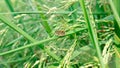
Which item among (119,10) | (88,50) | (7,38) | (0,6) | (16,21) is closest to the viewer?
(119,10)

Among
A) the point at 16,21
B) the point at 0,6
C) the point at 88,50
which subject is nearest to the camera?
the point at 88,50

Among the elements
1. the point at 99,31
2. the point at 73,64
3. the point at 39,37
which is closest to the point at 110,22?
the point at 99,31

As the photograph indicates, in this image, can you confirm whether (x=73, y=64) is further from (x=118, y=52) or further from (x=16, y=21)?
(x=16, y=21)

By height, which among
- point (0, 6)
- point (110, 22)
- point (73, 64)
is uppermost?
point (0, 6)

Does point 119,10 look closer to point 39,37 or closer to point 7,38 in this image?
point 39,37

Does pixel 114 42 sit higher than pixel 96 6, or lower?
lower

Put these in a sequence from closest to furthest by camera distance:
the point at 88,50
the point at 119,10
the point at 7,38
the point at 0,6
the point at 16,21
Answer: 1. the point at 119,10
2. the point at 88,50
3. the point at 16,21
4. the point at 7,38
5. the point at 0,6

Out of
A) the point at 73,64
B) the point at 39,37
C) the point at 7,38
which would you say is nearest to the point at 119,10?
the point at 73,64

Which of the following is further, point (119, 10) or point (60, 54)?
point (60, 54)

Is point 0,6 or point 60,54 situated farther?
point 0,6
